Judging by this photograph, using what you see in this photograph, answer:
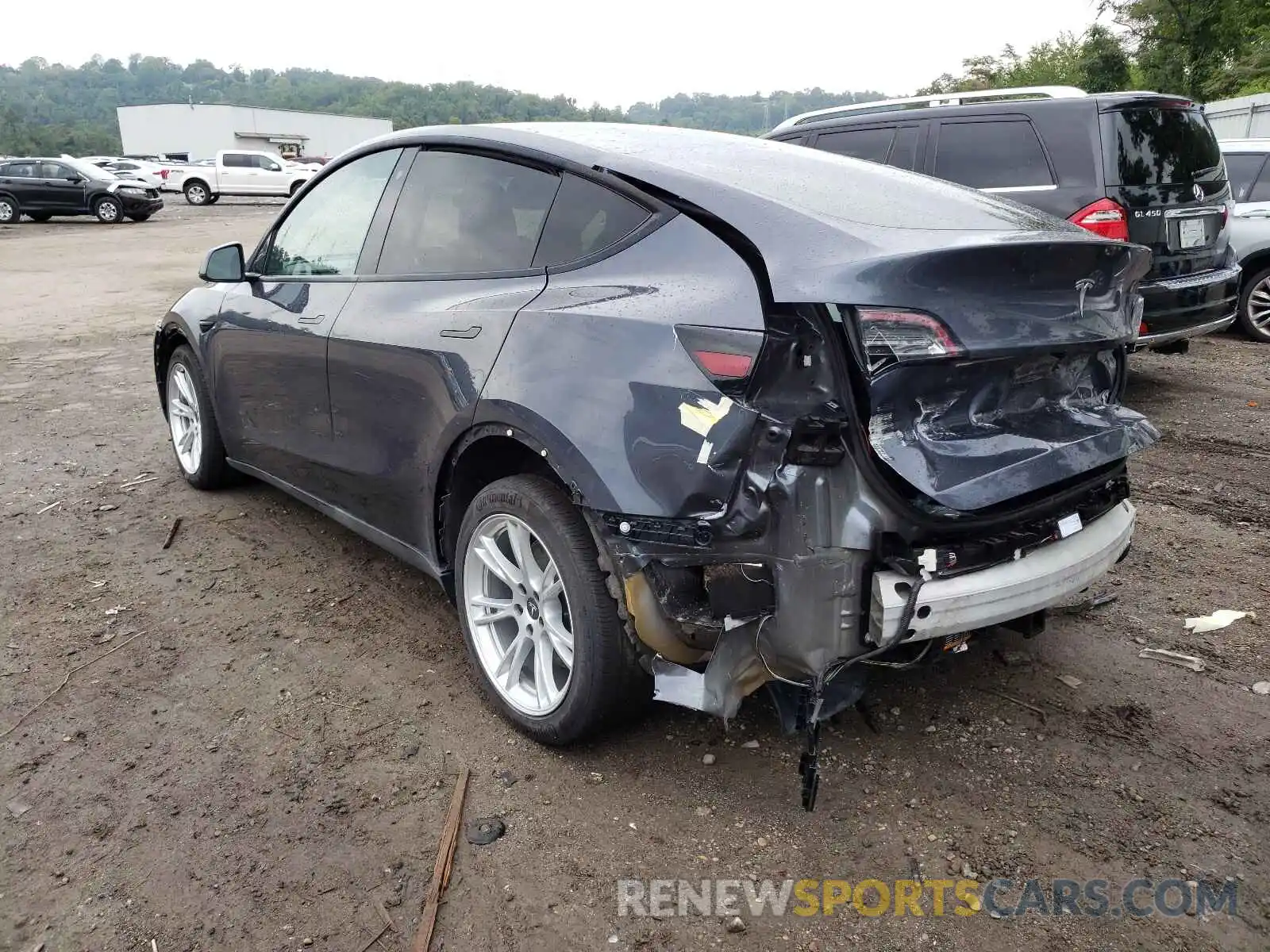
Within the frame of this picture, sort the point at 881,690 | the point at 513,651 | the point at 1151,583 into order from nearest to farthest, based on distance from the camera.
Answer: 1. the point at 513,651
2. the point at 881,690
3. the point at 1151,583

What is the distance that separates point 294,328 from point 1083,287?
2780 mm

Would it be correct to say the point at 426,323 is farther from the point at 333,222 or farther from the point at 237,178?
the point at 237,178

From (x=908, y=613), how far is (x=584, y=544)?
2.75 feet

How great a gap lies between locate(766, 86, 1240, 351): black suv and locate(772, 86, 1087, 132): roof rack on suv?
0.02 meters

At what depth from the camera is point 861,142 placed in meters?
7.38

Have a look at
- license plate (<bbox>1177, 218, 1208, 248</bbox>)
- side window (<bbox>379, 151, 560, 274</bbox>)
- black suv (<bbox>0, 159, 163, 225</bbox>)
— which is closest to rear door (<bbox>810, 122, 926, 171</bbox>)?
license plate (<bbox>1177, 218, 1208, 248</bbox>)

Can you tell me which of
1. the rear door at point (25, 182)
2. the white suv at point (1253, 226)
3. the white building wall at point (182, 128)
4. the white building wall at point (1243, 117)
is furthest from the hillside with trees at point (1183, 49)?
the white building wall at point (182, 128)

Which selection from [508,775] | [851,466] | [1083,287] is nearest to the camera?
[851,466]

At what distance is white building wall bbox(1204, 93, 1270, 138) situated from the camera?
16141 mm

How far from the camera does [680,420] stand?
2283 millimetres

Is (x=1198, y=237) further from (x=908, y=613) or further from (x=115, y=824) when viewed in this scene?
(x=115, y=824)

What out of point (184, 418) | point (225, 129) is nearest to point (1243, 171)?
point (184, 418)

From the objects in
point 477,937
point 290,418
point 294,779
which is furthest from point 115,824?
point 290,418

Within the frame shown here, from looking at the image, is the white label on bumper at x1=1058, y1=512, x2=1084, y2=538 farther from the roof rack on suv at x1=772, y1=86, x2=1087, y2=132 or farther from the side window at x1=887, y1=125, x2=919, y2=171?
the side window at x1=887, y1=125, x2=919, y2=171
